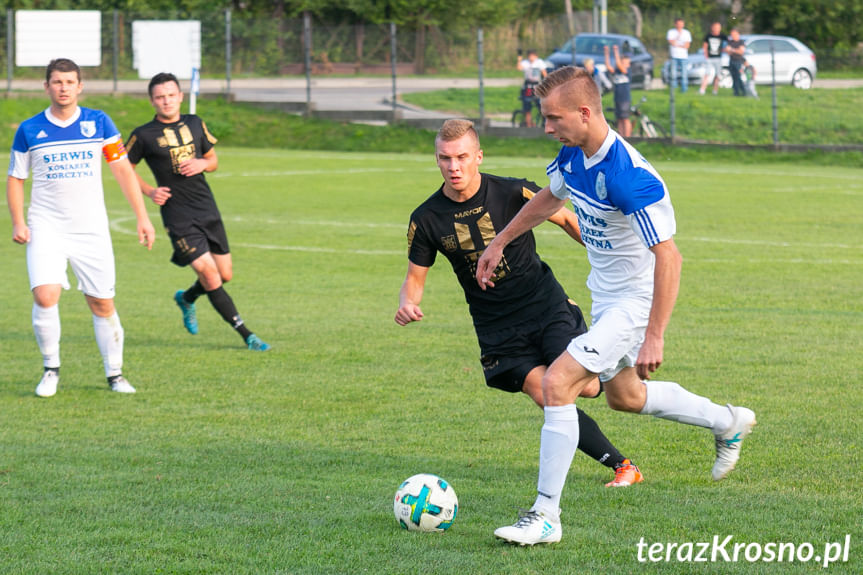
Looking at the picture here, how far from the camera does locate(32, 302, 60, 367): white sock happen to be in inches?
335

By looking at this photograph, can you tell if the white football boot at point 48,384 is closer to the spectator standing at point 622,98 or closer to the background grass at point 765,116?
the spectator standing at point 622,98

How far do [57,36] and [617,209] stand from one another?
1399 inches

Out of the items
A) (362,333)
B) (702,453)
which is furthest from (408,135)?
(702,453)

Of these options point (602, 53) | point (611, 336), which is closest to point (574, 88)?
point (611, 336)

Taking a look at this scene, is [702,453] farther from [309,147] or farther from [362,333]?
[309,147]

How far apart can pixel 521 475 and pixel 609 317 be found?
1.29 m

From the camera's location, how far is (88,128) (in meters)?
8.30

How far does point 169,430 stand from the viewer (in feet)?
23.8

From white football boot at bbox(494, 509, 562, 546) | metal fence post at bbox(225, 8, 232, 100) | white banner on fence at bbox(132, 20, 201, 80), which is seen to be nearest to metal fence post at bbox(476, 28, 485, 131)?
metal fence post at bbox(225, 8, 232, 100)

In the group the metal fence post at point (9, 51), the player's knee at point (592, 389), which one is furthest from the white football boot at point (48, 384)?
the metal fence post at point (9, 51)

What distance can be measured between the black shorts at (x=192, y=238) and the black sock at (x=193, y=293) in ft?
1.12

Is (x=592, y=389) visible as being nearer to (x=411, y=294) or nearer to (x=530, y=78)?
(x=411, y=294)

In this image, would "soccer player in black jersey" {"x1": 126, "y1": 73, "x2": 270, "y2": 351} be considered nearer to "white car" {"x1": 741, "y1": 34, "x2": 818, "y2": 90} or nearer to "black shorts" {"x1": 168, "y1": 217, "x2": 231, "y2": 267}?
"black shorts" {"x1": 168, "y1": 217, "x2": 231, "y2": 267}
